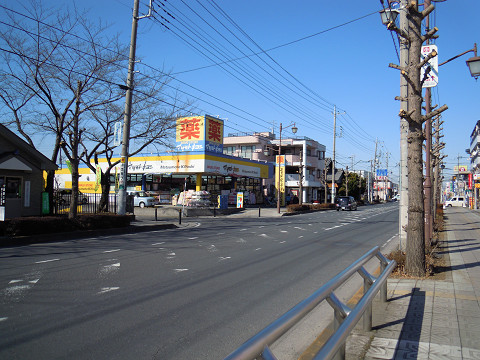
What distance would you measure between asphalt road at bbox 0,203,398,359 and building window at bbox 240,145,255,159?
48.5m

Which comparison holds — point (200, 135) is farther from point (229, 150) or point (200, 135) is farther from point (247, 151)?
point (229, 150)

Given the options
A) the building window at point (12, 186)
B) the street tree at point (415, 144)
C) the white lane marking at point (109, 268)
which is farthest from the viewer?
the building window at point (12, 186)

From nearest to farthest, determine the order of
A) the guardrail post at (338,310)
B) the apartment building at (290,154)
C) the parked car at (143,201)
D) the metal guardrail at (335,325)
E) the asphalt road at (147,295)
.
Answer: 1. the metal guardrail at (335,325)
2. the guardrail post at (338,310)
3. the asphalt road at (147,295)
4. the parked car at (143,201)
5. the apartment building at (290,154)

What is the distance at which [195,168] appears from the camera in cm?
3691

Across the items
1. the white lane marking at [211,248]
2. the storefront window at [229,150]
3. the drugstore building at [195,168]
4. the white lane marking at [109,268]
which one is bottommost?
the white lane marking at [211,248]

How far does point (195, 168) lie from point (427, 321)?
32.7 meters

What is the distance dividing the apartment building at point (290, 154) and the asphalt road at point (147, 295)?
151ft

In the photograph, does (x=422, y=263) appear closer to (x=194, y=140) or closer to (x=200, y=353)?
(x=200, y=353)

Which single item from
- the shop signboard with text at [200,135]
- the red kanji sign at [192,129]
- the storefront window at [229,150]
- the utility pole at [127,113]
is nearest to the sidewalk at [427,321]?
the utility pole at [127,113]

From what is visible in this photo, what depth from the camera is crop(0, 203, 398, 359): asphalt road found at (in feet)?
14.8

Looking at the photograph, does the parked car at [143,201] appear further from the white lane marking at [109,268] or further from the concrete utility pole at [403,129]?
the concrete utility pole at [403,129]

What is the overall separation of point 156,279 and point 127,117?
40.1ft

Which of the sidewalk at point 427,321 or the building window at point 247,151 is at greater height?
the building window at point 247,151

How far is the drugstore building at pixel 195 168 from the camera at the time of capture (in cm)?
3672
